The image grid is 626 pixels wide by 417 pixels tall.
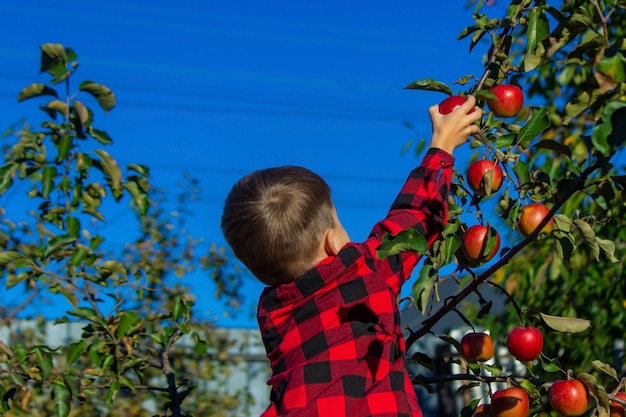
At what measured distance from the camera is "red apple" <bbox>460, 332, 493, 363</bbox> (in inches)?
62.3

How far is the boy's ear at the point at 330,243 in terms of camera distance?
1.53 metres

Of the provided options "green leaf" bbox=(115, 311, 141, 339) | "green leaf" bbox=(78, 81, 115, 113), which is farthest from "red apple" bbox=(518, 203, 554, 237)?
"green leaf" bbox=(78, 81, 115, 113)

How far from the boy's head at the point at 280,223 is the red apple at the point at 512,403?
379mm

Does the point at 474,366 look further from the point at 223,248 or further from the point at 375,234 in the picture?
the point at 223,248

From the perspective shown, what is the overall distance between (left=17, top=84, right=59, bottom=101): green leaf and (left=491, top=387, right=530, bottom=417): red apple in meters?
1.46

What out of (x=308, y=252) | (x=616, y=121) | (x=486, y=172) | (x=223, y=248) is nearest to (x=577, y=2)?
(x=486, y=172)

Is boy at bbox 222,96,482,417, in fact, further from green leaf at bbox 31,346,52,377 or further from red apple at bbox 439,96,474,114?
green leaf at bbox 31,346,52,377

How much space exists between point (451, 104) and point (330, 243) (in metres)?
0.30

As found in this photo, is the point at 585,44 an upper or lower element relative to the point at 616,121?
upper

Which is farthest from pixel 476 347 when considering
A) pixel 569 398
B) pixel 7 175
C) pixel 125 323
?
pixel 7 175

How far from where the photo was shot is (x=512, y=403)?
148 cm

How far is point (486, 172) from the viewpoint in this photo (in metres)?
1.41

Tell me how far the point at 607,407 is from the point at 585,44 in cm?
54

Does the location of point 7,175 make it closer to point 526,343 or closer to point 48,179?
point 48,179
